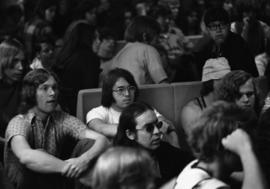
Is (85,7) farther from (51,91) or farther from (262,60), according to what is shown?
(51,91)

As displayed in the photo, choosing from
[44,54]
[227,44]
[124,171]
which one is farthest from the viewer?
[44,54]

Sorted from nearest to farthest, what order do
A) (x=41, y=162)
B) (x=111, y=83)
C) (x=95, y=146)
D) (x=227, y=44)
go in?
1. (x=41, y=162)
2. (x=95, y=146)
3. (x=111, y=83)
4. (x=227, y=44)

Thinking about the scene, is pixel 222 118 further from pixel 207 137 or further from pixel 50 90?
pixel 50 90

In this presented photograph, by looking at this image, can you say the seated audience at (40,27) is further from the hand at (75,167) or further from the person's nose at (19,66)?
the hand at (75,167)

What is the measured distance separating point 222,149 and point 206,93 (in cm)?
196

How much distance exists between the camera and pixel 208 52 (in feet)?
19.9

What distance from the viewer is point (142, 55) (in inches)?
234

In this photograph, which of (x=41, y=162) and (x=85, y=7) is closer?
(x=41, y=162)

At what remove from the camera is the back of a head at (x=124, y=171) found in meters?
2.52

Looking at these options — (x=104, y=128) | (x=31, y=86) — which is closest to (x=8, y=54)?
(x=31, y=86)

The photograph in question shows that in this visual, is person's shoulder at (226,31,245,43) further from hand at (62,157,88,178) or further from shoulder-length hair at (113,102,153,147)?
hand at (62,157,88,178)

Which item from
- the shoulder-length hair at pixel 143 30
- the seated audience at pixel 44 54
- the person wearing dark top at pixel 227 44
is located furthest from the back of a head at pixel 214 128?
the seated audience at pixel 44 54

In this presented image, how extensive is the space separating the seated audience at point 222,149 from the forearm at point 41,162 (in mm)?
1343

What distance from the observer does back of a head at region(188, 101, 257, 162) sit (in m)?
2.96
